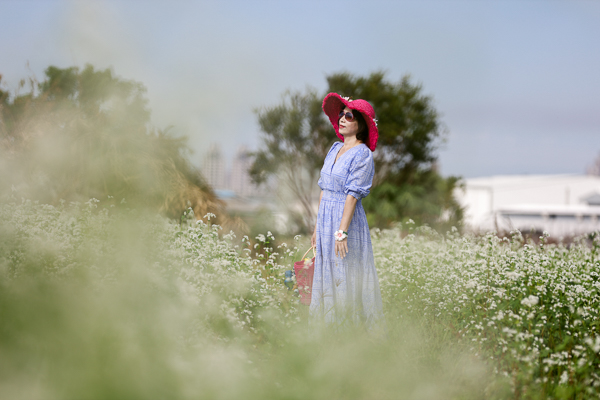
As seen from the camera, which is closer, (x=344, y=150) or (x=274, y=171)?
(x=344, y=150)

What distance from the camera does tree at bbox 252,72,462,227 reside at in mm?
15297

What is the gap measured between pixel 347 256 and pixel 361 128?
1143 millimetres

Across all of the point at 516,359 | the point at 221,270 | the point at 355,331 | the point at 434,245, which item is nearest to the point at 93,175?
the point at 221,270

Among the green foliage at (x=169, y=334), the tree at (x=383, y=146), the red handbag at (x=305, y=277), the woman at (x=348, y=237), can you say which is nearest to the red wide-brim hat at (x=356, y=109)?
the woman at (x=348, y=237)

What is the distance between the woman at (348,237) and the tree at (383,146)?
10.4 meters

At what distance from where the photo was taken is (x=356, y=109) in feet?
13.1

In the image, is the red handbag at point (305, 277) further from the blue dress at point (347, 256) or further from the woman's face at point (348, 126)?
the woman's face at point (348, 126)

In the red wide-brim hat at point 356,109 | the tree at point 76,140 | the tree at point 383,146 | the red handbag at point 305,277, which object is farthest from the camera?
the tree at point 383,146

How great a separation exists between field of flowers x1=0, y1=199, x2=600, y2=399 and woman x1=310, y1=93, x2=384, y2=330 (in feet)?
0.90

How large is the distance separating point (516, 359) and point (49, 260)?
11.8 feet

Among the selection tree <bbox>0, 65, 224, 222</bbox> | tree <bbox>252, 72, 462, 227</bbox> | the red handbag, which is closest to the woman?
the red handbag

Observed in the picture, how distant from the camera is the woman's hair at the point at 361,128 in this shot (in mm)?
4066

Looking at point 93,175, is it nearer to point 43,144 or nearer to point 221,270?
point 43,144

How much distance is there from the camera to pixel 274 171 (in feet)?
50.9
